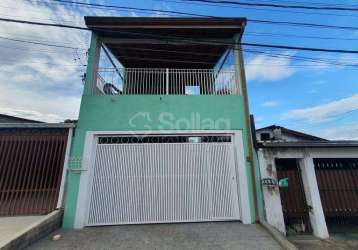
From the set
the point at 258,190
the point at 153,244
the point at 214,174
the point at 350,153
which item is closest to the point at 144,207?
the point at 153,244

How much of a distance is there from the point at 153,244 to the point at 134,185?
65.5 inches

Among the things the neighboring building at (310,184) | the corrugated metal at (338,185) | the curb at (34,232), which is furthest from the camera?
the corrugated metal at (338,185)

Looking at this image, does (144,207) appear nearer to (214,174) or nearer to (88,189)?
(88,189)

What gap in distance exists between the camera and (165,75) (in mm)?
6223

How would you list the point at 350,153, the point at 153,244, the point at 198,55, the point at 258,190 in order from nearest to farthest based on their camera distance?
the point at 153,244 < the point at 258,190 < the point at 350,153 < the point at 198,55

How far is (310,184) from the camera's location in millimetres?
5125

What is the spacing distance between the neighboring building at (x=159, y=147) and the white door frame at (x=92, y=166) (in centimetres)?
2

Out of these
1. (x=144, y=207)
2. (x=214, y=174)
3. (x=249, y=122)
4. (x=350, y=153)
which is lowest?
(x=144, y=207)

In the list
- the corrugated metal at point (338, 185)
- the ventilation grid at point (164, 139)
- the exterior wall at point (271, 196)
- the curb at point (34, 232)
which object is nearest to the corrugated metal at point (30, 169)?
the curb at point (34, 232)

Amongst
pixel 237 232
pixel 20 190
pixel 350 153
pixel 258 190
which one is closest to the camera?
pixel 237 232

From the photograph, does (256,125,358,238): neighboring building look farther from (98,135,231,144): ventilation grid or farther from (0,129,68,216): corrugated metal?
(0,129,68,216): corrugated metal

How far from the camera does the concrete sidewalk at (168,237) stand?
3493 millimetres

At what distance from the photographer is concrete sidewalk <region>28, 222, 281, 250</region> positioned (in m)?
3.49

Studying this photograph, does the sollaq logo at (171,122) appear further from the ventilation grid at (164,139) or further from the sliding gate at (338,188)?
the sliding gate at (338,188)
